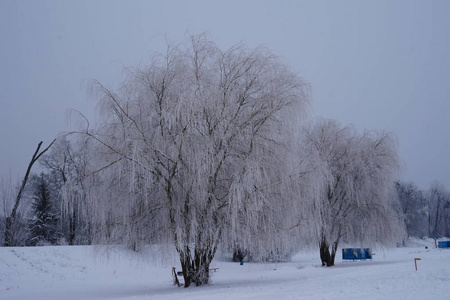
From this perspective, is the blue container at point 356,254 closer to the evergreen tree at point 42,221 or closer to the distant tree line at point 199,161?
Result: the distant tree line at point 199,161

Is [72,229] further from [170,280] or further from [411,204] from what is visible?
[411,204]

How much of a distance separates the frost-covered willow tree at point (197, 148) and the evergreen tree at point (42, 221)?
17880 millimetres

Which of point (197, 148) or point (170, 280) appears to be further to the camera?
point (170, 280)

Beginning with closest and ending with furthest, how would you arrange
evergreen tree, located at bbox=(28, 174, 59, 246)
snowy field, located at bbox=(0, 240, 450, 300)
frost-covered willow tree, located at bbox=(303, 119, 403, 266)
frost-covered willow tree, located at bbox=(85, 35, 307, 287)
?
snowy field, located at bbox=(0, 240, 450, 300) < frost-covered willow tree, located at bbox=(85, 35, 307, 287) < frost-covered willow tree, located at bbox=(303, 119, 403, 266) < evergreen tree, located at bbox=(28, 174, 59, 246)

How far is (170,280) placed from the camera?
1650 cm

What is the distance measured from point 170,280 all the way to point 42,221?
1490cm

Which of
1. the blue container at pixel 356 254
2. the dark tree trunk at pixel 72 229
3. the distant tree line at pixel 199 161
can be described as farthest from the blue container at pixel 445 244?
the dark tree trunk at pixel 72 229

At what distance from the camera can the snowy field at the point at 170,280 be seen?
29.2ft

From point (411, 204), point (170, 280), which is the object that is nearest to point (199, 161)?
point (170, 280)

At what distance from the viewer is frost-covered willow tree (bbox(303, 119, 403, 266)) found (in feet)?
63.0

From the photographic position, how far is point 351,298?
7832 millimetres

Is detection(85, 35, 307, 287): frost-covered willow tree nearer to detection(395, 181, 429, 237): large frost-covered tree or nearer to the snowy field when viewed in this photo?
the snowy field

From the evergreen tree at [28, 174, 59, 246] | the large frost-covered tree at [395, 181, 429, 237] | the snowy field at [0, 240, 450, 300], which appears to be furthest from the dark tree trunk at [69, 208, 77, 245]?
the large frost-covered tree at [395, 181, 429, 237]

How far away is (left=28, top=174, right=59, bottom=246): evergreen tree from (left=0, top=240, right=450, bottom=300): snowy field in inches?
302
